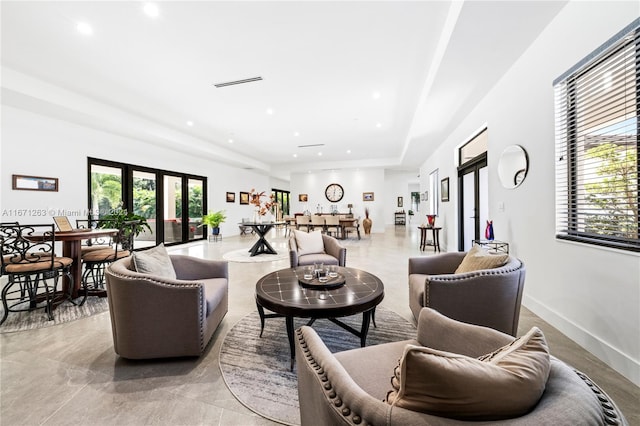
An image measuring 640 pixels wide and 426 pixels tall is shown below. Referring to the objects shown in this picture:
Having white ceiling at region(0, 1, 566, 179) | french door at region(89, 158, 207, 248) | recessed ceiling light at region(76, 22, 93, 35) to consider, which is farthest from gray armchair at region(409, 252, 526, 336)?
french door at region(89, 158, 207, 248)

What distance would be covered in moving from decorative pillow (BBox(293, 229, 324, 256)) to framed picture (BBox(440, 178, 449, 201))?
419 cm

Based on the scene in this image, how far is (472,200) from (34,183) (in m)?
7.95

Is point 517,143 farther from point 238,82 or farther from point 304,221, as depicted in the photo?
point 304,221

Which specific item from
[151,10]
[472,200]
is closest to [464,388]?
[151,10]

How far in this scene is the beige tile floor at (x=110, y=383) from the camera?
1493mm

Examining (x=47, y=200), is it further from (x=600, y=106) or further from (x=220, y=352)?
(x=600, y=106)

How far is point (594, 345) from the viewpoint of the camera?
80.4 inches

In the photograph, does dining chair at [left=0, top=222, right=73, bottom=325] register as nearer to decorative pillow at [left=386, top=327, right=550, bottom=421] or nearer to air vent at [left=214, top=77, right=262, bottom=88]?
air vent at [left=214, top=77, right=262, bottom=88]

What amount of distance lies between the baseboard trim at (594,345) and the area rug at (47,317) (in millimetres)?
4634

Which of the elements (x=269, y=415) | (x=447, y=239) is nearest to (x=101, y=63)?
(x=269, y=415)

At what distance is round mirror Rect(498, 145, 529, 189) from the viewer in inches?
119

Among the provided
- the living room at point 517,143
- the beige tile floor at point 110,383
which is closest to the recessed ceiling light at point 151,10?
the living room at point 517,143

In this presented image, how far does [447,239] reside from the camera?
22.3ft

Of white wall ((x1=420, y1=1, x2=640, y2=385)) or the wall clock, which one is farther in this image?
the wall clock
